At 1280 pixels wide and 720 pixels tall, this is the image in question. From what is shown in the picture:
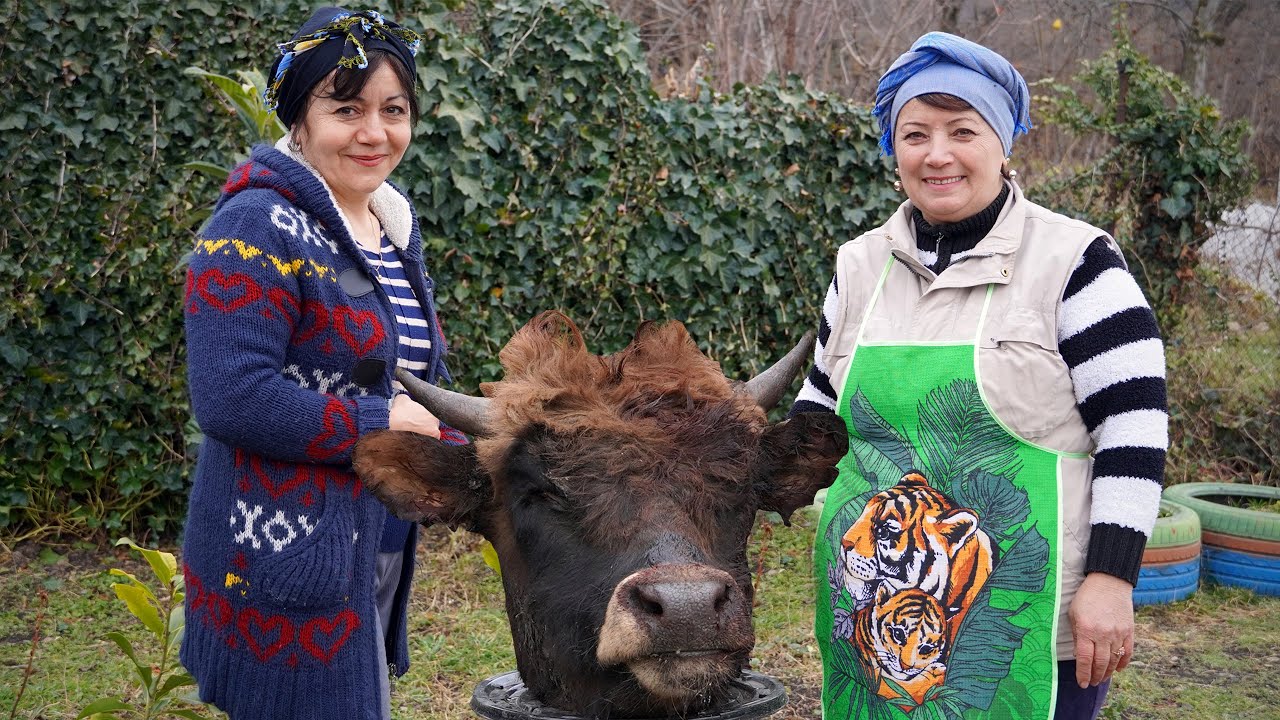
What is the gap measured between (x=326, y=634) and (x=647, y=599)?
102 cm

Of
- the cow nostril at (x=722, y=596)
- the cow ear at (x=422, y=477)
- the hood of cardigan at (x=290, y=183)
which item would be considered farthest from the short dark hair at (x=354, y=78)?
the cow nostril at (x=722, y=596)

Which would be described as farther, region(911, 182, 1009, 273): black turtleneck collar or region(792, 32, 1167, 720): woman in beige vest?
region(911, 182, 1009, 273): black turtleneck collar

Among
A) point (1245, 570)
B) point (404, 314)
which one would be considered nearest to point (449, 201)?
point (404, 314)

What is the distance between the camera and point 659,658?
7.59 ft

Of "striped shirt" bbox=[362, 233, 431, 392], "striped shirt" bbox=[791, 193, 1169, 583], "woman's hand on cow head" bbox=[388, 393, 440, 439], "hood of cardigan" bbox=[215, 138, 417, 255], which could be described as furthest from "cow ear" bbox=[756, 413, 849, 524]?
"hood of cardigan" bbox=[215, 138, 417, 255]

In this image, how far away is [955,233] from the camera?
3.08 metres

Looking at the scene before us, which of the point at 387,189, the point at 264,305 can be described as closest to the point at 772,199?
the point at 387,189

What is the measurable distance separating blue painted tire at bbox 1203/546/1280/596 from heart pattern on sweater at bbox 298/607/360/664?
22.6 ft

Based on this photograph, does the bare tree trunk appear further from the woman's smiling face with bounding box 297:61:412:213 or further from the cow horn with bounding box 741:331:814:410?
the woman's smiling face with bounding box 297:61:412:213

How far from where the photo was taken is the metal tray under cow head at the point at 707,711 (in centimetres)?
256

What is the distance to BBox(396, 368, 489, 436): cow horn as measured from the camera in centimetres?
285

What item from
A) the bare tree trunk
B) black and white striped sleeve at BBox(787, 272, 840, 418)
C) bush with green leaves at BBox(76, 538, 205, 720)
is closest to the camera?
black and white striped sleeve at BBox(787, 272, 840, 418)

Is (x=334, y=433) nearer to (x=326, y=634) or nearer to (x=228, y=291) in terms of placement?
(x=228, y=291)

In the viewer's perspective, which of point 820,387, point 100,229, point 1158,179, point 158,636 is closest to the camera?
point 820,387
